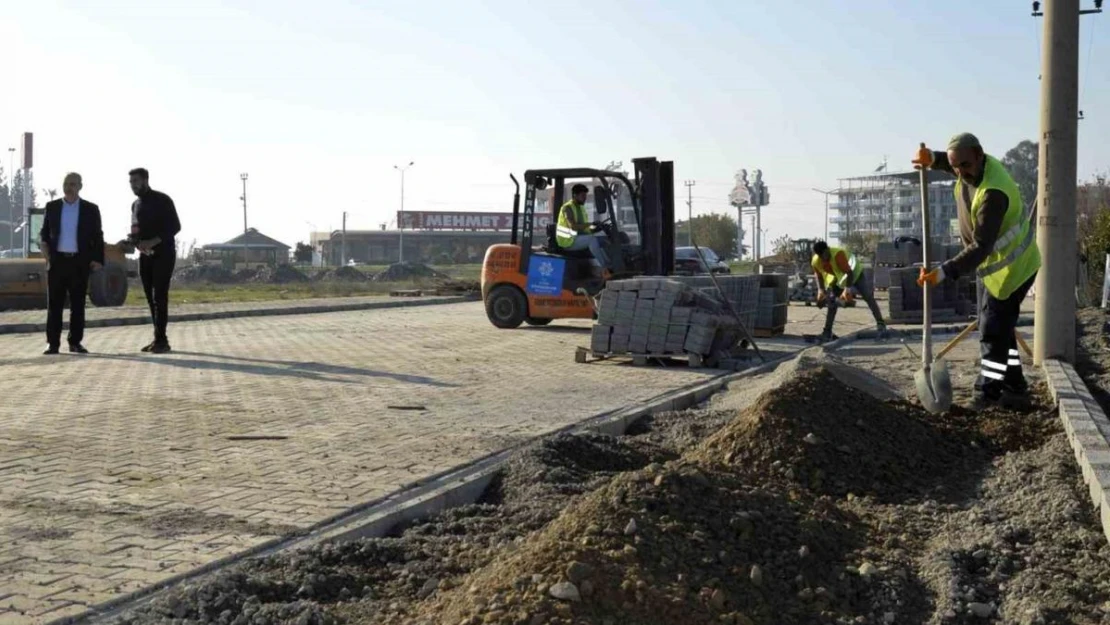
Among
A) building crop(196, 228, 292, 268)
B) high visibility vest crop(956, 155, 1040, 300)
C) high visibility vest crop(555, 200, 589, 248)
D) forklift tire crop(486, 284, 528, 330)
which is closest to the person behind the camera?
high visibility vest crop(956, 155, 1040, 300)

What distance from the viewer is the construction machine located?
26312 mm

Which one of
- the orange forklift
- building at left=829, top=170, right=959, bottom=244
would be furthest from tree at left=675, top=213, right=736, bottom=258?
the orange forklift

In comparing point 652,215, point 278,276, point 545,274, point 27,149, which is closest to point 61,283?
point 545,274

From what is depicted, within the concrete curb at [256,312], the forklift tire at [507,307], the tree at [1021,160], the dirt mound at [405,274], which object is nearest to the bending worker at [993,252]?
the forklift tire at [507,307]

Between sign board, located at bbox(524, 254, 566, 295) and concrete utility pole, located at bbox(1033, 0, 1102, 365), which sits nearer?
concrete utility pole, located at bbox(1033, 0, 1102, 365)

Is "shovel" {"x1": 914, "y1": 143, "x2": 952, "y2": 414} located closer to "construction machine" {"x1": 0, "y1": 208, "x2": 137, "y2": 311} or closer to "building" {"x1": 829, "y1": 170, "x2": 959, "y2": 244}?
"construction machine" {"x1": 0, "y1": 208, "x2": 137, "y2": 311}

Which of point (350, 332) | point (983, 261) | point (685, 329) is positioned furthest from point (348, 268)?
point (983, 261)

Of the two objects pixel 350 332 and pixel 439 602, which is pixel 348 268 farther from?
pixel 439 602

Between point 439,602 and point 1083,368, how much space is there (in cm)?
1016

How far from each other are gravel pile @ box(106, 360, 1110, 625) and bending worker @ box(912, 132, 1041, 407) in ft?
6.98

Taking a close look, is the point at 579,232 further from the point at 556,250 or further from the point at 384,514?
the point at 384,514

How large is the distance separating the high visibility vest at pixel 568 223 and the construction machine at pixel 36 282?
10.6 m

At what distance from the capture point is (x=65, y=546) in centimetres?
522

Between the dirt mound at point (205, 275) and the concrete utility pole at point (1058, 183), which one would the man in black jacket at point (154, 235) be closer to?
the concrete utility pole at point (1058, 183)
